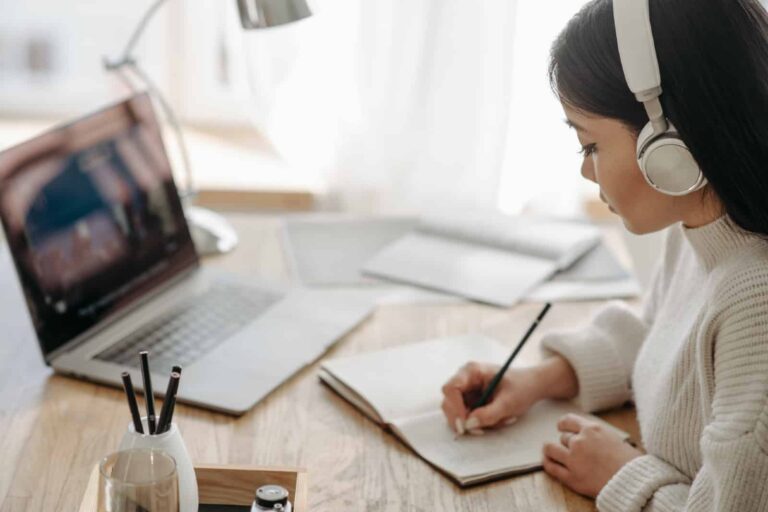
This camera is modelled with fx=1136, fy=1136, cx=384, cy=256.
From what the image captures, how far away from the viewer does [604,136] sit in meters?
1.15

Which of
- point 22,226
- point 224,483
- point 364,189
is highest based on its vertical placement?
point 22,226

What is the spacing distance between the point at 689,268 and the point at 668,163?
284 mm

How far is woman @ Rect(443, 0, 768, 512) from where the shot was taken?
1041 mm

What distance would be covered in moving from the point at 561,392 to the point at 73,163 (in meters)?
0.69

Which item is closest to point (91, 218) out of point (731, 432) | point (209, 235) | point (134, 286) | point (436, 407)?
point (134, 286)

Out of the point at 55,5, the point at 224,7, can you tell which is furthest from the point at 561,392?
the point at 55,5

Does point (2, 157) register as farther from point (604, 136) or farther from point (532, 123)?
point (532, 123)

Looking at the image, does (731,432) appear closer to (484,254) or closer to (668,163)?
(668,163)

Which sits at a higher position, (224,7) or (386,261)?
(224,7)

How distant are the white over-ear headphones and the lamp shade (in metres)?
0.58

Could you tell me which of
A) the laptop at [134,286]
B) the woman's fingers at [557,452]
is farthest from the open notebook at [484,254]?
the woman's fingers at [557,452]

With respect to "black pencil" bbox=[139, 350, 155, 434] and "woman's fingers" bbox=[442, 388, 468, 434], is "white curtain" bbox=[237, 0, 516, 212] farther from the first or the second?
"black pencil" bbox=[139, 350, 155, 434]

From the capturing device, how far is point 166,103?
6.13ft

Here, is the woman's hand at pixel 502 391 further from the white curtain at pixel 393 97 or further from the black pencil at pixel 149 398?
the white curtain at pixel 393 97
